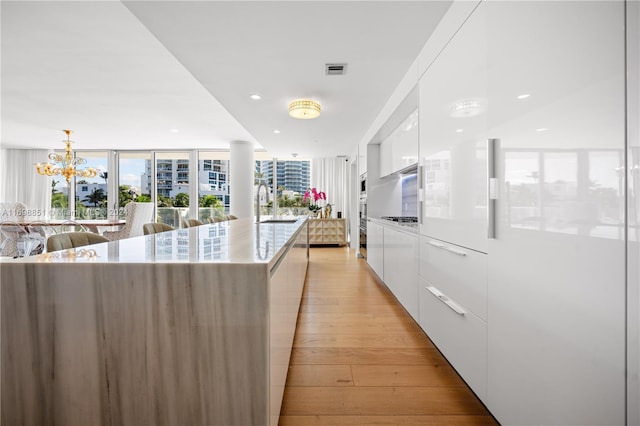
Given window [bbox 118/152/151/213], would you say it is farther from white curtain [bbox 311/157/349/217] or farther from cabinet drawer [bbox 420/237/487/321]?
cabinet drawer [bbox 420/237/487/321]

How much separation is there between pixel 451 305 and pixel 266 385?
3.93 ft

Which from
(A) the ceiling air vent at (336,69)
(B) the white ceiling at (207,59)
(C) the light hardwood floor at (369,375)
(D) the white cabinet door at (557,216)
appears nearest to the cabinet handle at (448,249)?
(D) the white cabinet door at (557,216)

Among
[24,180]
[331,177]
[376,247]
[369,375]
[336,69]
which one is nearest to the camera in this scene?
[369,375]

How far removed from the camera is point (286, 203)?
8367mm

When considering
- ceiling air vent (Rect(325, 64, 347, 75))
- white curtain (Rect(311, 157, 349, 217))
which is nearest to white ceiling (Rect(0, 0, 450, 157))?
ceiling air vent (Rect(325, 64, 347, 75))

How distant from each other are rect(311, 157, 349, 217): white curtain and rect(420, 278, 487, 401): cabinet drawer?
615 cm

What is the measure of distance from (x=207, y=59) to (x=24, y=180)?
28.0 feet

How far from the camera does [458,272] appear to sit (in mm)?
1594

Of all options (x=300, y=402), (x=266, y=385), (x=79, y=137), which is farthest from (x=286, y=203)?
(x=266, y=385)

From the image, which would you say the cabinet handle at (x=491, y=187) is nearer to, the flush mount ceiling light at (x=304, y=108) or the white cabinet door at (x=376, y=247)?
the white cabinet door at (x=376, y=247)

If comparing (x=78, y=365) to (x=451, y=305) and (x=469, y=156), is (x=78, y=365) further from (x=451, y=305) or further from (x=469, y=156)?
(x=469, y=156)

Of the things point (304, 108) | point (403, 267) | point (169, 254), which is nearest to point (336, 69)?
point (304, 108)

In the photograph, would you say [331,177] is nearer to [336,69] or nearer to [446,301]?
[336,69]

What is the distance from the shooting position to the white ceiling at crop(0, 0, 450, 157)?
198 centimetres
